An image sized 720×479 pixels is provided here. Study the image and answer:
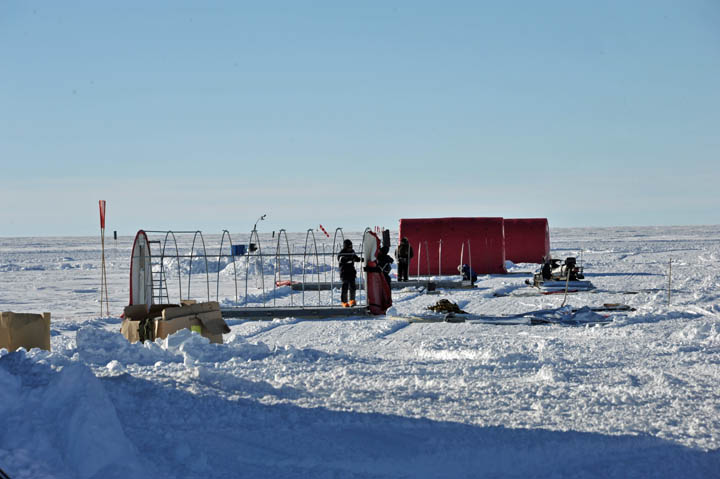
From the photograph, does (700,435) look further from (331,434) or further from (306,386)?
(306,386)

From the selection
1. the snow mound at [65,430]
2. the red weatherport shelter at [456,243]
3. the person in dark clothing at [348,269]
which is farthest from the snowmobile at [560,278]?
the snow mound at [65,430]

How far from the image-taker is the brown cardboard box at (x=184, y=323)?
10.7 metres

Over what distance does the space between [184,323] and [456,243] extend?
1924cm

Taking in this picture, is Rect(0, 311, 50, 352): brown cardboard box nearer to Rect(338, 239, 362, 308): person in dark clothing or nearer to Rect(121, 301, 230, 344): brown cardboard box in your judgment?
Rect(121, 301, 230, 344): brown cardboard box

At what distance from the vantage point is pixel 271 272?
34.5m

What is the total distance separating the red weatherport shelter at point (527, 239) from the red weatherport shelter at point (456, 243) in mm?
5111

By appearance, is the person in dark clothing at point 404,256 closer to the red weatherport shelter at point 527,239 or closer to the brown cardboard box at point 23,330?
the red weatherport shelter at point 527,239

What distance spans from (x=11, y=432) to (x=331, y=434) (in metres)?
2.30

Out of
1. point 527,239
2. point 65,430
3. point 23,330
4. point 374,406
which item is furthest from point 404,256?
point 65,430

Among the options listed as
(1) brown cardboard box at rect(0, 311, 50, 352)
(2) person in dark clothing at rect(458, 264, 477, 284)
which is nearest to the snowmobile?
(2) person in dark clothing at rect(458, 264, 477, 284)

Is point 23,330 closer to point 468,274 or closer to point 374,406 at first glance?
point 374,406

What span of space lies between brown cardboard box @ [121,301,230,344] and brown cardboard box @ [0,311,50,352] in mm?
2076

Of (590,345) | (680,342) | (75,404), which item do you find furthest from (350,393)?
(680,342)

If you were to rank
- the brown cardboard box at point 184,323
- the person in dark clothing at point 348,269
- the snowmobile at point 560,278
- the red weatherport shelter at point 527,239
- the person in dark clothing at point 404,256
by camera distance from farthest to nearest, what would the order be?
the red weatherport shelter at point 527,239
the person in dark clothing at point 404,256
the snowmobile at point 560,278
the person in dark clothing at point 348,269
the brown cardboard box at point 184,323
